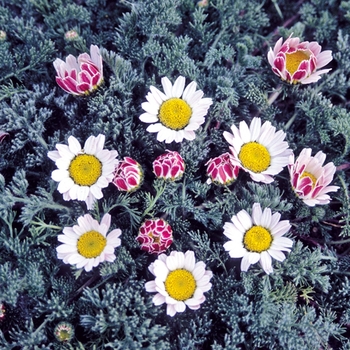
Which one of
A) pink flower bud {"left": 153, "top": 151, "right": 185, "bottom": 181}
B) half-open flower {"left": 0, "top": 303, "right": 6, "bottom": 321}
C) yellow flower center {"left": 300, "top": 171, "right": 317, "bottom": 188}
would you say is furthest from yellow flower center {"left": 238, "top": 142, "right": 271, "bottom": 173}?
half-open flower {"left": 0, "top": 303, "right": 6, "bottom": 321}

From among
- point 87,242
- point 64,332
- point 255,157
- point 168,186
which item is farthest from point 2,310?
point 255,157

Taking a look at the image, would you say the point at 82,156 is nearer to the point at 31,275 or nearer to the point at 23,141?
the point at 23,141

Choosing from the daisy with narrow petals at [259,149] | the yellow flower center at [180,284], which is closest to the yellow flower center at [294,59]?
the daisy with narrow petals at [259,149]

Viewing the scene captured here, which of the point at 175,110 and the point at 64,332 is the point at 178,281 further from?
the point at 175,110

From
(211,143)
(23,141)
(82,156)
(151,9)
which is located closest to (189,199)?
(211,143)

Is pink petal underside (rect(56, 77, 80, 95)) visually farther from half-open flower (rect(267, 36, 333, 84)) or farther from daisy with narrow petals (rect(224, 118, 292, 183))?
half-open flower (rect(267, 36, 333, 84))

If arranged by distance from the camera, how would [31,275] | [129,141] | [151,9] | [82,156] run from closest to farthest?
[31,275] → [82,156] → [129,141] → [151,9]

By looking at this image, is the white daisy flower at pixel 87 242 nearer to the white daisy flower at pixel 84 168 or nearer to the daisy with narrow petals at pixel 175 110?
the white daisy flower at pixel 84 168
